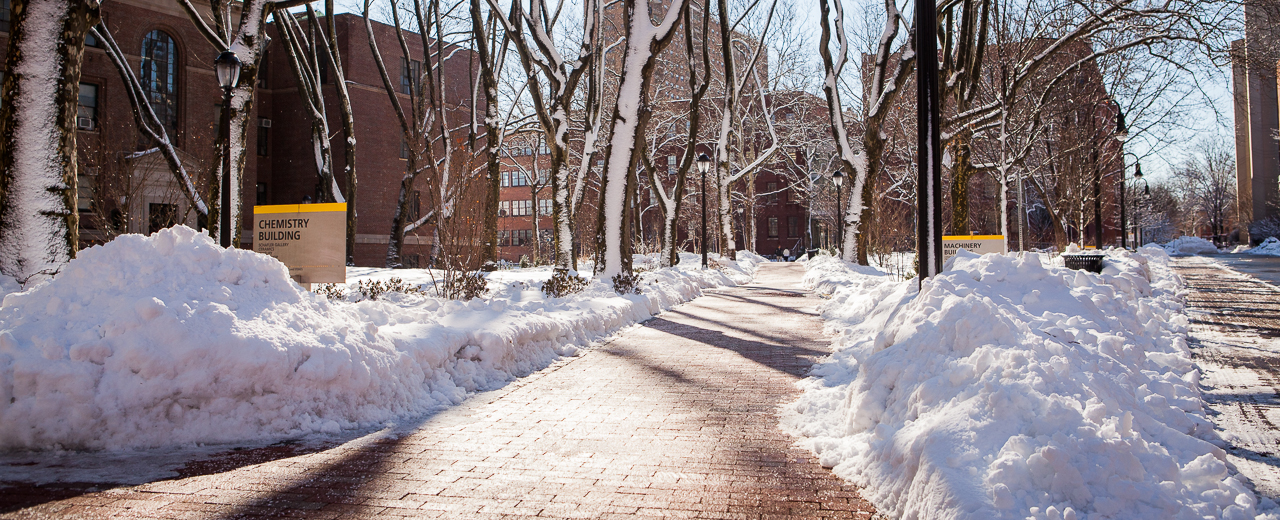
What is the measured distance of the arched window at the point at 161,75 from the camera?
33125 millimetres

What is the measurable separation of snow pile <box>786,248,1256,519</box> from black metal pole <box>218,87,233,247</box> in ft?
30.2

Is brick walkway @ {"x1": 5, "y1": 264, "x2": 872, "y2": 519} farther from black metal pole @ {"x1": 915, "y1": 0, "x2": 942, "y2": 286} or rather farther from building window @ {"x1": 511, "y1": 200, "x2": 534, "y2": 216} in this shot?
building window @ {"x1": 511, "y1": 200, "x2": 534, "y2": 216}

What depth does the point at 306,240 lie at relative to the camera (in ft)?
36.0

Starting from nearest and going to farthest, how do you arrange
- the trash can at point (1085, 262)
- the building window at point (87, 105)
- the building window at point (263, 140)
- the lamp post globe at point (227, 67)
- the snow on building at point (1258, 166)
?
the lamp post globe at point (227, 67) < the trash can at point (1085, 262) < the building window at point (87, 105) < the building window at point (263, 140) < the snow on building at point (1258, 166)

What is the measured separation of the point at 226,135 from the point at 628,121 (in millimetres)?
7046

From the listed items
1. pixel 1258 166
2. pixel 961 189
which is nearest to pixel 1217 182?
pixel 1258 166

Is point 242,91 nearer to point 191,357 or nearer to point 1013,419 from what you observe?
point 191,357

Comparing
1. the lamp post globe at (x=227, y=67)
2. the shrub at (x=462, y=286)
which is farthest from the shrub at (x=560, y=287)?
the lamp post globe at (x=227, y=67)

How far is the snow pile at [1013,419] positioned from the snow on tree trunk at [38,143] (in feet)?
29.2

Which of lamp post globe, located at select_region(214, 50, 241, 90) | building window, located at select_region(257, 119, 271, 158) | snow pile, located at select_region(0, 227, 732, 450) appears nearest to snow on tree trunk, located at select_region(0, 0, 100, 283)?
lamp post globe, located at select_region(214, 50, 241, 90)

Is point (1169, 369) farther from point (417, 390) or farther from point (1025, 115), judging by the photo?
point (1025, 115)

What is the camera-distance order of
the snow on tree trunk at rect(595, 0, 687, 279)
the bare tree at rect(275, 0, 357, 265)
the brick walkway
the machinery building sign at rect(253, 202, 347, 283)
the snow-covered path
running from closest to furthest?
1. the brick walkway
2. the snow-covered path
3. the machinery building sign at rect(253, 202, 347, 283)
4. the snow on tree trunk at rect(595, 0, 687, 279)
5. the bare tree at rect(275, 0, 357, 265)

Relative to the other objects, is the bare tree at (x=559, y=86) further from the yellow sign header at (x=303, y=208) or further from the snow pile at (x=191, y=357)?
the snow pile at (x=191, y=357)

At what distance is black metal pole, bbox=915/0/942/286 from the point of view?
899 cm
